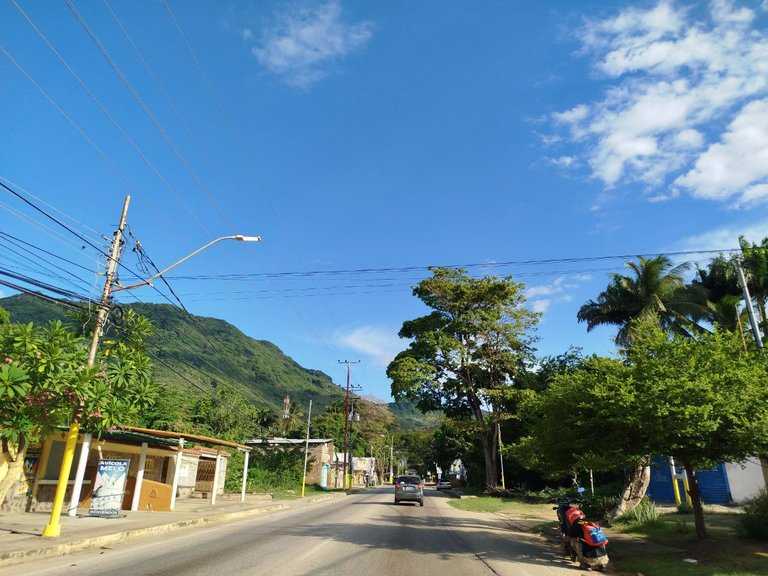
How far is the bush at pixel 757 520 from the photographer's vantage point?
11174 mm

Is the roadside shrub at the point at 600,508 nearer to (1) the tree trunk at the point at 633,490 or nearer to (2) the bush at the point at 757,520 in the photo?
(1) the tree trunk at the point at 633,490

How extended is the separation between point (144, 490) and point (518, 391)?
82.9 feet

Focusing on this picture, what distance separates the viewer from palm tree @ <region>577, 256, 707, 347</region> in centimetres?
3325

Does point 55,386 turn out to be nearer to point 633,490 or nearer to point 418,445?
point 633,490

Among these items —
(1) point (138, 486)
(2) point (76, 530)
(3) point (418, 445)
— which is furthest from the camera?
(3) point (418, 445)

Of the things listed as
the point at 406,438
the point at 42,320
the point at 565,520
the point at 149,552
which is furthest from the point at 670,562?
the point at 42,320

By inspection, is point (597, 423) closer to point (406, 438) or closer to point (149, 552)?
point (149, 552)

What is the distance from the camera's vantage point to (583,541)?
9.82 meters

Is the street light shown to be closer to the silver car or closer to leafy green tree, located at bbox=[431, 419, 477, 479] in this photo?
the silver car

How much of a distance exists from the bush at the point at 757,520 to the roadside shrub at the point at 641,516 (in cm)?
332

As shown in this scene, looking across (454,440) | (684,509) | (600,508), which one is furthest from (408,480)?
(454,440)

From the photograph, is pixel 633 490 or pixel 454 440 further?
pixel 454 440

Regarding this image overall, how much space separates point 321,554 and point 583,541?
5445mm

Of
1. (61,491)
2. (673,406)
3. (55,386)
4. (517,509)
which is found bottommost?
(517,509)
